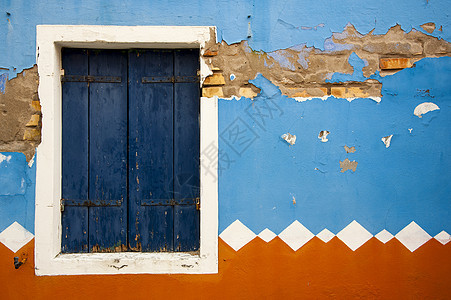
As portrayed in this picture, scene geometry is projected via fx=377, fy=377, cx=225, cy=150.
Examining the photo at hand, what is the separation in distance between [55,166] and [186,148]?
3.13 ft

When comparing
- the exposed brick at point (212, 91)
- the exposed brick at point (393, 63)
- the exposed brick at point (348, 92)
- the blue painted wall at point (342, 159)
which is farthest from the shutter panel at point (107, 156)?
the exposed brick at point (393, 63)

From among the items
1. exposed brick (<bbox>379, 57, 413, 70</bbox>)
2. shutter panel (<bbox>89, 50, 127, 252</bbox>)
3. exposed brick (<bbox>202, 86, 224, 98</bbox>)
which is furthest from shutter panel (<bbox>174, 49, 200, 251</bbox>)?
exposed brick (<bbox>379, 57, 413, 70</bbox>)

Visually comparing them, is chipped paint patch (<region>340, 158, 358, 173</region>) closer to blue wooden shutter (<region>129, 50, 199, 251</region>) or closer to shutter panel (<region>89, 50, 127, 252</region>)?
blue wooden shutter (<region>129, 50, 199, 251</region>)

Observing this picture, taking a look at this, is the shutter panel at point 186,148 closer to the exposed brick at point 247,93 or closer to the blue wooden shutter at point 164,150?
the blue wooden shutter at point 164,150

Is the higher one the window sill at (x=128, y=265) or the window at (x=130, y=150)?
the window at (x=130, y=150)

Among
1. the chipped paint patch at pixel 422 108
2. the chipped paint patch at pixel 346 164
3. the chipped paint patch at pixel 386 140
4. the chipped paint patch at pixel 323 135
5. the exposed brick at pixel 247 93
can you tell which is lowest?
the chipped paint patch at pixel 346 164

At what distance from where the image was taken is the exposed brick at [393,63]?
2.75m

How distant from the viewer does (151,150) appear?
9.37 ft

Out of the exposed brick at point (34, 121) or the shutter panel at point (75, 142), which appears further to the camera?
the shutter panel at point (75, 142)

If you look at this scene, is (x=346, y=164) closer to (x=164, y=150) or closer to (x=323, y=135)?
(x=323, y=135)

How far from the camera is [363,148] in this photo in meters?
2.74

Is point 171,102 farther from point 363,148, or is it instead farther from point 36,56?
point 363,148

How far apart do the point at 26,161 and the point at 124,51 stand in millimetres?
1076

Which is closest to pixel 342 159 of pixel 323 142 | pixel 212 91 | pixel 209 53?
pixel 323 142
